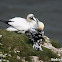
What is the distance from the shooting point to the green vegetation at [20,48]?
7309 millimetres

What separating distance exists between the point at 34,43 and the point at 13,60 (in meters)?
1.50

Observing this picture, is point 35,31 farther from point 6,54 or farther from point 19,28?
point 6,54

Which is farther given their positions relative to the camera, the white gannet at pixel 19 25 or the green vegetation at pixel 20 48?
the white gannet at pixel 19 25

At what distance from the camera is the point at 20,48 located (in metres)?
7.62

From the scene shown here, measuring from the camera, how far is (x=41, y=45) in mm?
8539

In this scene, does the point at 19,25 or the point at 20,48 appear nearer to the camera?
the point at 20,48

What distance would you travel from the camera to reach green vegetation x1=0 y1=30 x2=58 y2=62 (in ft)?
24.0

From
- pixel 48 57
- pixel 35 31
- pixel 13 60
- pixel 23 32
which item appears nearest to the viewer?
pixel 13 60

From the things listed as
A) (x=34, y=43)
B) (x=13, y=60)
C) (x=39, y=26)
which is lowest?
(x=13, y=60)

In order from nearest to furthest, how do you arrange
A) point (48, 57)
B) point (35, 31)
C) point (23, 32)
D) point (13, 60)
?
1. point (13, 60)
2. point (48, 57)
3. point (35, 31)
4. point (23, 32)

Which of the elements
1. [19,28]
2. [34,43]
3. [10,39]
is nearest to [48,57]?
[34,43]

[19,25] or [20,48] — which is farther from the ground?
[19,25]

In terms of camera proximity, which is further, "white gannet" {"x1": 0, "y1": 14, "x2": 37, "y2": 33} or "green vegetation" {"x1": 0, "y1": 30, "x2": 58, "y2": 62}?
"white gannet" {"x1": 0, "y1": 14, "x2": 37, "y2": 33}

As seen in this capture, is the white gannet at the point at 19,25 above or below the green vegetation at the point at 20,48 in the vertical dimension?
above
